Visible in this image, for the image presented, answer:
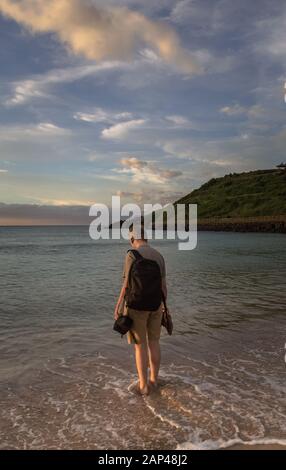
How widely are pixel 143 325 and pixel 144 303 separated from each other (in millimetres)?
421

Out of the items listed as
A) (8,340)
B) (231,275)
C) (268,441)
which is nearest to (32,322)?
(8,340)

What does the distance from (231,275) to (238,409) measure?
1627cm

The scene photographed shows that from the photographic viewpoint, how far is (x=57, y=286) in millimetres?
17484

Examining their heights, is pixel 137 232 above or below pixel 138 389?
above

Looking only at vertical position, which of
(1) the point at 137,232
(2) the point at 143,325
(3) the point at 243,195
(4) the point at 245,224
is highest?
(3) the point at 243,195

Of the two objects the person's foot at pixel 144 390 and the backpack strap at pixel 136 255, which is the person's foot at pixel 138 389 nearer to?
the person's foot at pixel 144 390

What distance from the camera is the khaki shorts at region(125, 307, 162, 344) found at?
5730 millimetres

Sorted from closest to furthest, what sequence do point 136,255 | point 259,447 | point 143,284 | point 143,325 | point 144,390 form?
point 259,447 → point 143,284 → point 136,255 → point 143,325 → point 144,390

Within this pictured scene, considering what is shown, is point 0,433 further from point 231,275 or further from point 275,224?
point 275,224

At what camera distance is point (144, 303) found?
18.2 ft

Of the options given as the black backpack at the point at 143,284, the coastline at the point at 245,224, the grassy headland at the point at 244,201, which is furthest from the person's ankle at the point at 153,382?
the grassy headland at the point at 244,201

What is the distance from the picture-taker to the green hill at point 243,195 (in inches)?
4387

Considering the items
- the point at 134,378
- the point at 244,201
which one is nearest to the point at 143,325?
the point at 134,378

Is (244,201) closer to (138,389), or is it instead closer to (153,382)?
(153,382)
